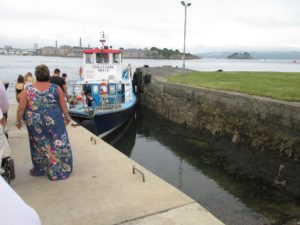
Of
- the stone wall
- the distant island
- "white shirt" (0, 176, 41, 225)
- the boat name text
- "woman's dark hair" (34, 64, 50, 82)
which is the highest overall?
the distant island

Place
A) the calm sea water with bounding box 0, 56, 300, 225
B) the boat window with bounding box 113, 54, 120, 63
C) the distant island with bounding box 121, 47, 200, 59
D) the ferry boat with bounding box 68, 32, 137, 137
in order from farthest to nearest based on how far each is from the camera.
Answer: the distant island with bounding box 121, 47, 200, 59
the boat window with bounding box 113, 54, 120, 63
the ferry boat with bounding box 68, 32, 137, 137
the calm sea water with bounding box 0, 56, 300, 225

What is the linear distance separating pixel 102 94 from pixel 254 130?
593 centimetres

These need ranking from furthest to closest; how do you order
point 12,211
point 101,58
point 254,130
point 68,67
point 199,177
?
point 68,67, point 101,58, point 254,130, point 199,177, point 12,211

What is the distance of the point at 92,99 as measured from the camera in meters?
12.5

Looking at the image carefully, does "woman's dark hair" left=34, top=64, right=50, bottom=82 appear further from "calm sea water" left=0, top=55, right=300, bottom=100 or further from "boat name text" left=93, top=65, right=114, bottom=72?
"calm sea water" left=0, top=55, right=300, bottom=100

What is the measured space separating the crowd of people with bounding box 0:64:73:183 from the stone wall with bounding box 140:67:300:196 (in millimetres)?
4965

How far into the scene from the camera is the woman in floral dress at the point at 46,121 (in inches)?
179

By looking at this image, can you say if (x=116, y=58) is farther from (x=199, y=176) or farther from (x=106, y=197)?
(x=106, y=197)

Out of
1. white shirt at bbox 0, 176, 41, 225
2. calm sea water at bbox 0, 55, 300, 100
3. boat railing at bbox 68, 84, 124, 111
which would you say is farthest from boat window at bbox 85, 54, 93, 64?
white shirt at bbox 0, 176, 41, 225

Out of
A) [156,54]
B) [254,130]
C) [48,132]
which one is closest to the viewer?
[48,132]

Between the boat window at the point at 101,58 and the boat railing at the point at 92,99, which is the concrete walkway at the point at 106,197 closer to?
the boat railing at the point at 92,99

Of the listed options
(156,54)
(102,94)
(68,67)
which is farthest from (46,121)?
(156,54)

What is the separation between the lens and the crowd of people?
15.0 feet

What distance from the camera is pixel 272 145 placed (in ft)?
27.3
